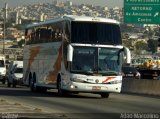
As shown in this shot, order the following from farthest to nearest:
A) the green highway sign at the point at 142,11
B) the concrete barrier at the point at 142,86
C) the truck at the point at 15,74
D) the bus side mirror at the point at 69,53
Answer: the truck at the point at 15,74, the green highway sign at the point at 142,11, the concrete barrier at the point at 142,86, the bus side mirror at the point at 69,53

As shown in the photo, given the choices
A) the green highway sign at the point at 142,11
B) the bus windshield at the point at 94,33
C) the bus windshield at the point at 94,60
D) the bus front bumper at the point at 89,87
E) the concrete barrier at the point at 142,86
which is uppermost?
the green highway sign at the point at 142,11

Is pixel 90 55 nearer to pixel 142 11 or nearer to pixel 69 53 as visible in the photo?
pixel 69 53

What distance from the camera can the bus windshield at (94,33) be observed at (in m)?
27.4

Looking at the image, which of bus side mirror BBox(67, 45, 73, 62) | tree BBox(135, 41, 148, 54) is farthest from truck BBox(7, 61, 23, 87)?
tree BBox(135, 41, 148, 54)

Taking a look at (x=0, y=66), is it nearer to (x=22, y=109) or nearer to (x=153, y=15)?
(x=153, y=15)

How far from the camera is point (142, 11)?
40.5 meters

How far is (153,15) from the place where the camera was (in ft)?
132

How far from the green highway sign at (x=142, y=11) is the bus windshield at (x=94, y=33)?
12609 millimetres

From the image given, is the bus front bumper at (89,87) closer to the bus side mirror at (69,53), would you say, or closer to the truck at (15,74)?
the bus side mirror at (69,53)

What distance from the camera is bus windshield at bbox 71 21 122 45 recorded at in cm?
2741

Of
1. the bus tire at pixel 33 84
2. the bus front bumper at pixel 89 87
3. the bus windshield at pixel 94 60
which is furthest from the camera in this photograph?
the bus tire at pixel 33 84

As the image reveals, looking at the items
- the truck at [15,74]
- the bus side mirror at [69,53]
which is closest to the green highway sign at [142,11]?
the truck at [15,74]

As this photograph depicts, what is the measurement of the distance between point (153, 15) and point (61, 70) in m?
13.6

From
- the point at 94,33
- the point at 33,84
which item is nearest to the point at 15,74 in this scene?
the point at 33,84
